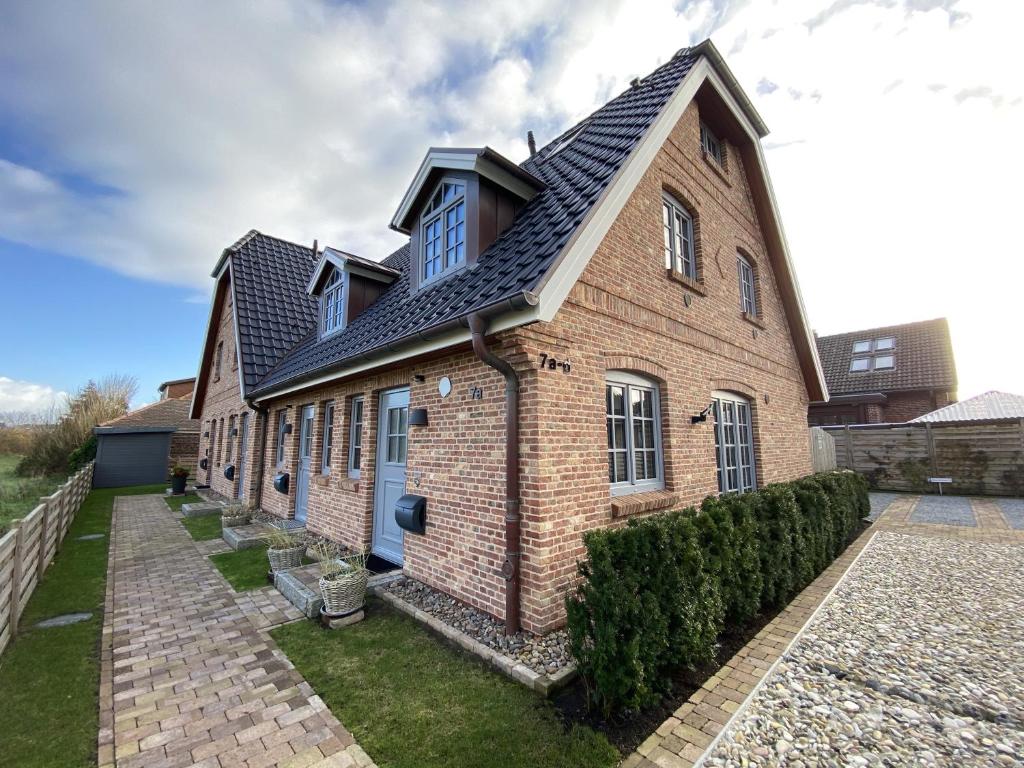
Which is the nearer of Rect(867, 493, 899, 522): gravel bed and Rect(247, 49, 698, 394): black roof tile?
Rect(247, 49, 698, 394): black roof tile

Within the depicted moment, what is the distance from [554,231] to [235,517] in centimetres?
871

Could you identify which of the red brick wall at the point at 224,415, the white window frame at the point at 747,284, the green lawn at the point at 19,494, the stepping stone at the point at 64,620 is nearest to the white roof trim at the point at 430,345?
the stepping stone at the point at 64,620

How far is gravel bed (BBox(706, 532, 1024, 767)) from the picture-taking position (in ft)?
8.79

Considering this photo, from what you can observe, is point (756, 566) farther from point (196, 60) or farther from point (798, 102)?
point (196, 60)

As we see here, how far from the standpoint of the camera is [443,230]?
Result: 6.70 m

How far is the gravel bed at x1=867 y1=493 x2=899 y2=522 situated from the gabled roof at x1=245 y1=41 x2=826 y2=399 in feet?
25.4

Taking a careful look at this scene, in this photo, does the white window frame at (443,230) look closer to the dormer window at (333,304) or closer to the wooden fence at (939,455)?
the dormer window at (333,304)

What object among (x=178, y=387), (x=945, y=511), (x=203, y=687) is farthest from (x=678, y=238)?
(x=178, y=387)

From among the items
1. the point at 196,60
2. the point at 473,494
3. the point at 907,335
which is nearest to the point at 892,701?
the point at 473,494

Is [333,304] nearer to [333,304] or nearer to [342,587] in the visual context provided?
[333,304]

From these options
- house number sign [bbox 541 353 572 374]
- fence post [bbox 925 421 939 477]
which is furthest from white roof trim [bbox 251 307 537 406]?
fence post [bbox 925 421 939 477]

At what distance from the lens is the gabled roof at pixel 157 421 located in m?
19.0

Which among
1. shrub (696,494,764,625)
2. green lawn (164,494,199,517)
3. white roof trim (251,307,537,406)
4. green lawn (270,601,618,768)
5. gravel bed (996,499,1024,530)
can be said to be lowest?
green lawn (164,494,199,517)

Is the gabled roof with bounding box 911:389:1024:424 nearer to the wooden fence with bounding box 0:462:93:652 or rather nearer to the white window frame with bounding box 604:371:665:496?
the white window frame with bounding box 604:371:665:496
